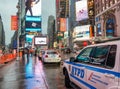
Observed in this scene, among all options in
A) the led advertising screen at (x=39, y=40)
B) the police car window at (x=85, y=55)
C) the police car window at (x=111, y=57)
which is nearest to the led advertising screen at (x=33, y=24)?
the led advertising screen at (x=39, y=40)

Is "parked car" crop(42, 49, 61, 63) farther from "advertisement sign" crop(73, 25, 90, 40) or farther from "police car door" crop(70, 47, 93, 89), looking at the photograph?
"advertisement sign" crop(73, 25, 90, 40)

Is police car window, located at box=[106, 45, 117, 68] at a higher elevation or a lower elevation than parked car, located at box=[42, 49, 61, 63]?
higher

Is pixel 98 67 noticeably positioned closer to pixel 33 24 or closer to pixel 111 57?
pixel 111 57

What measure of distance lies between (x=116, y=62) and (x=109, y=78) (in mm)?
395

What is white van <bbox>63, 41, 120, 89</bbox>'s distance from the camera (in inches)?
256

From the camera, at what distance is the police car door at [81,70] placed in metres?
8.72

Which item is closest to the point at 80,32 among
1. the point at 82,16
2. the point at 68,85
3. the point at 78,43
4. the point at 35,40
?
the point at 78,43

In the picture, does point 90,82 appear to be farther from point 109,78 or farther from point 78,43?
point 78,43

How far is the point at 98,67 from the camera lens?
24.6ft

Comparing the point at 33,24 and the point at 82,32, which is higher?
the point at 33,24

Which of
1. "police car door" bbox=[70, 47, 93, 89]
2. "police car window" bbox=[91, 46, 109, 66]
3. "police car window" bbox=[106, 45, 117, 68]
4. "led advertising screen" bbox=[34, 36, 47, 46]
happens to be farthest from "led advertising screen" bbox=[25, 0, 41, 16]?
"police car window" bbox=[106, 45, 117, 68]

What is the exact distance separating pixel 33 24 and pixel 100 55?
348 feet

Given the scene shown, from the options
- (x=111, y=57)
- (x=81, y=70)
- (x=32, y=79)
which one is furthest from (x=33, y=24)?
(x=111, y=57)

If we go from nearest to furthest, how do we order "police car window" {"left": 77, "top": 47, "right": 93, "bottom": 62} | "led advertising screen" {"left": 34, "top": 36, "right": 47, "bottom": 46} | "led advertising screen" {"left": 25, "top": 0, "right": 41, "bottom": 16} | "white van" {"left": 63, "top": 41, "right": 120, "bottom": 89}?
1. "white van" {"left": 63, "top": 41, "right": 120, "bottom": 89}
2. "police car window" {"left": 77, "top": 47, "right": 93, "bottom": 62}
3. "led advertising screen" {"left": 34, "top": 36, "right": 47, "bottom": 46}
4. "led advertising screen" {"left": 25, "top": 0, "right": 41, "bottom": 16}
